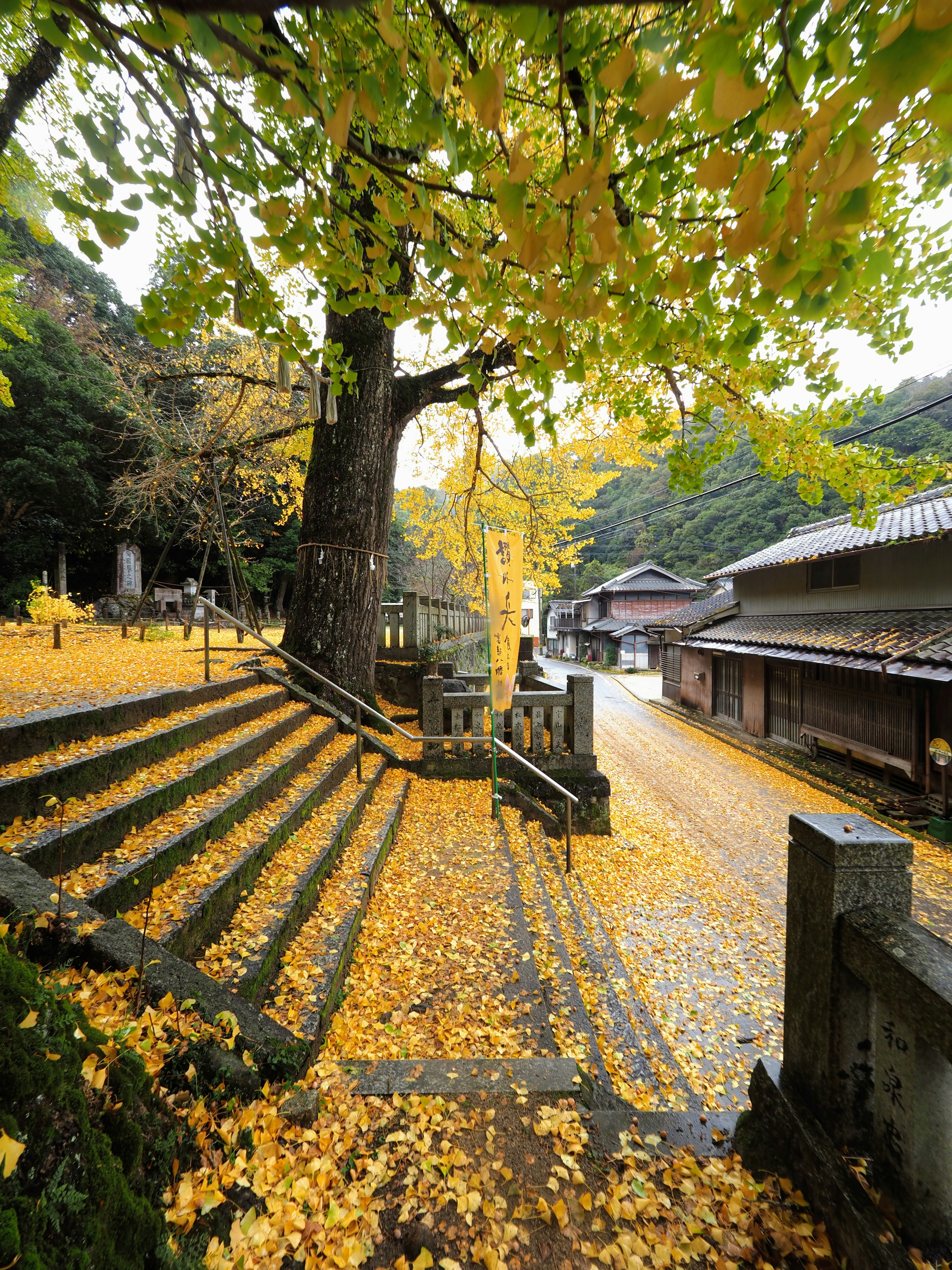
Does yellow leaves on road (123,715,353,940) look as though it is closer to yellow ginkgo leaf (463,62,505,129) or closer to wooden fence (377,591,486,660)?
yellow ginkgo leaf (463,62,505,129)

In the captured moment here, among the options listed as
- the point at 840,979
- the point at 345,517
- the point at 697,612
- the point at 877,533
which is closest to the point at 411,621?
the point at 345,517

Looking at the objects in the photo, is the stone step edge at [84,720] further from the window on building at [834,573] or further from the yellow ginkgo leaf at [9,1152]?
the window on building at [834,573]

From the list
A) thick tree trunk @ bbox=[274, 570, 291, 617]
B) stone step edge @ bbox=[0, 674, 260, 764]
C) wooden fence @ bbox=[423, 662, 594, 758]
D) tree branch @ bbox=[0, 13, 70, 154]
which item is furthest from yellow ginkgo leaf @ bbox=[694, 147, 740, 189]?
A: thick tree trunk @ bbox=[274, 570, 291, 617]

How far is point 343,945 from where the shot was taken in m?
3.30

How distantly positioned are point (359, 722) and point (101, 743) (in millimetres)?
2736

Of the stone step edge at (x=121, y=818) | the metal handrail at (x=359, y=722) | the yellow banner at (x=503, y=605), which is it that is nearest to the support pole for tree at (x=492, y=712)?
the yellow banner at (x=503, y=605)

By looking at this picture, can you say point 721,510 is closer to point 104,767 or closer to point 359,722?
point 359,722

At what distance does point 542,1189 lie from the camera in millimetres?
2066

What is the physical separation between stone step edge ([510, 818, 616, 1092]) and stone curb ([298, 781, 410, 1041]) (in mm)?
1478

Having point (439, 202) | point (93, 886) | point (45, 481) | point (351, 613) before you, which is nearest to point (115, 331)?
point (45, 481)

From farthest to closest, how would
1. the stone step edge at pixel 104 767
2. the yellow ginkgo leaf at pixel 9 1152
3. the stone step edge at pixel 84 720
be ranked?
the stone step edge at pixel 84 720 → the stone step edge at pixel 104 767 → the yellow ginkgo leaf at pixel 9 1152

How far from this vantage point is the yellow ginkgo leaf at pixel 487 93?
66.0 inches

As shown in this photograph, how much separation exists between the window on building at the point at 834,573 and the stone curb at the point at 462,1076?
1497 centimetres

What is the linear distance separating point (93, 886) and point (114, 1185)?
151cm
